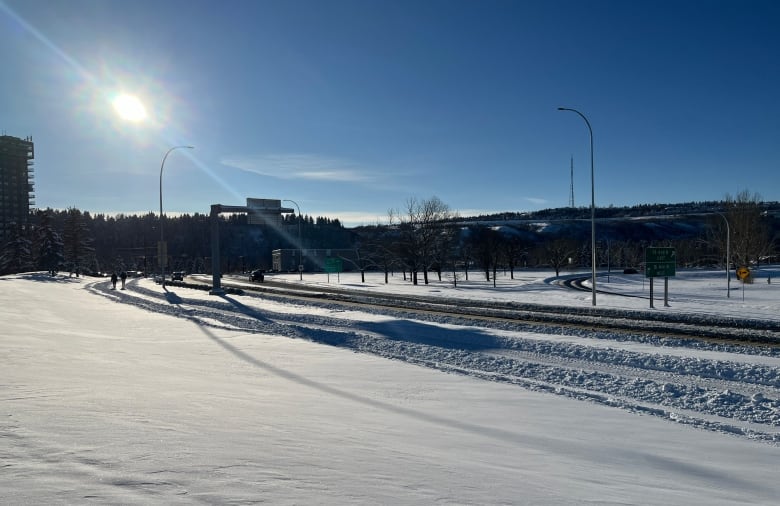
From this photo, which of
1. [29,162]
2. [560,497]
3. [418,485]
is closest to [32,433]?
[418,485]

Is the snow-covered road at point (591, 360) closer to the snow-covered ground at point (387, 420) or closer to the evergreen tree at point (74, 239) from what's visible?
the snow-covered ground at point (387, 420)

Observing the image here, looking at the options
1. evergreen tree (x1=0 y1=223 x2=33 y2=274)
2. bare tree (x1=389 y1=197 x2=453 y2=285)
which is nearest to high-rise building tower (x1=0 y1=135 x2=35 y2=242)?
evergreen tree (x1=0 y1=223 x2=33 y2=274)

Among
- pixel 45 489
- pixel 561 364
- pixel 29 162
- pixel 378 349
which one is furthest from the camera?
pixel 29 162

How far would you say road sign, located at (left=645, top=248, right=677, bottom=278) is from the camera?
2980cm

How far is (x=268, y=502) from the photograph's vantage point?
4199mm

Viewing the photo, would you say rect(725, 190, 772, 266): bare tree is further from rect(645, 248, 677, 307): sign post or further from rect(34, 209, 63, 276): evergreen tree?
rect(34, 209, 63, 276): evergreen tree

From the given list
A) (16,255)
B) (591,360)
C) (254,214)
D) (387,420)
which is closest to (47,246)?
(16,255)

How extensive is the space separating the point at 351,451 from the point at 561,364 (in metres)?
9.14

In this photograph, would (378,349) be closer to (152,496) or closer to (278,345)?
(278,345)

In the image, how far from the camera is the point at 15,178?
160m

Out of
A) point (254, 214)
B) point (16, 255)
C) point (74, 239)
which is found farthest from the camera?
point (74, 239)

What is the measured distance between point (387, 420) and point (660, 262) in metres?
26.9

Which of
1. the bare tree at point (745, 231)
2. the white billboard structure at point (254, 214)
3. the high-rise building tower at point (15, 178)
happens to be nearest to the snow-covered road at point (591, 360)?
the white billboard structure at point (254, 214)

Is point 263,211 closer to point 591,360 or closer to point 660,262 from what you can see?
point 660,262
